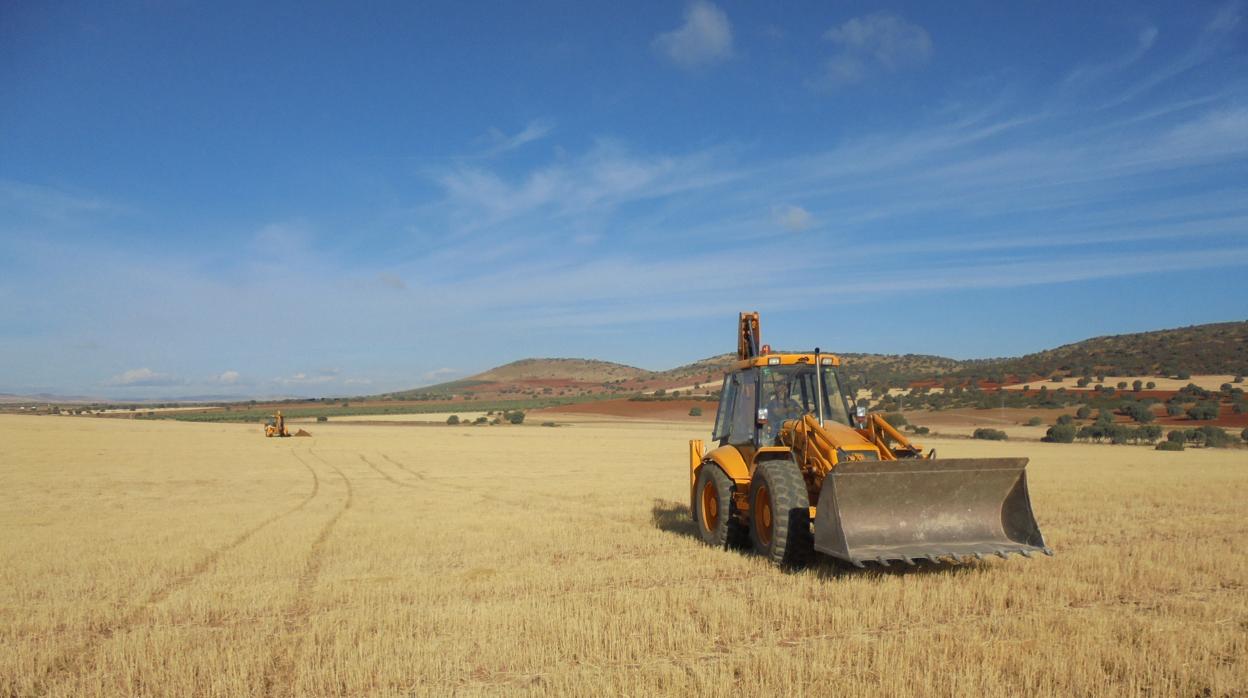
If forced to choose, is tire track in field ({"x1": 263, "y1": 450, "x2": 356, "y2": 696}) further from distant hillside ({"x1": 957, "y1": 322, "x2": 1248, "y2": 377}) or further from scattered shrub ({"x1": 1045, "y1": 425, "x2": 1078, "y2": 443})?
distant hillside ({"x1": 957, "y1": 322, "x2": 1248, "y2": 377})

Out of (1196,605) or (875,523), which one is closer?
(1196,605)

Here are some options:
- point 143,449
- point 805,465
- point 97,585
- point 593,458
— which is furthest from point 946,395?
point 97,585

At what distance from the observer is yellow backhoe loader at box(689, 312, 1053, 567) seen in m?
8.22

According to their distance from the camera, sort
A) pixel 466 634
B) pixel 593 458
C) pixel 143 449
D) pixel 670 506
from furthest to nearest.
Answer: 1. pixel 143 449
2. pixel 593 458
3. pixel 670 506
4. pixel 466 634

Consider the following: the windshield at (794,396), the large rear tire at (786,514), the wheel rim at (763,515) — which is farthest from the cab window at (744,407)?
the large rear tire at (786,514)

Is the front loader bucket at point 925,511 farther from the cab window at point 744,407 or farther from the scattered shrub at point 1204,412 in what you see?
the scattered shrub at point 1204,412

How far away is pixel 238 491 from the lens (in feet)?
61.0

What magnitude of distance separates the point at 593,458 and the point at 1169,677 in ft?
78.9

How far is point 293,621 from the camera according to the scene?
7.13 m

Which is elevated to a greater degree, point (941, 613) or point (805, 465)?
point (805, 465)

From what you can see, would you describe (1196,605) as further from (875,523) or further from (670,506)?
(670,506)

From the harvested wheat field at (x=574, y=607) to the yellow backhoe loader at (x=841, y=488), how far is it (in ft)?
1.14

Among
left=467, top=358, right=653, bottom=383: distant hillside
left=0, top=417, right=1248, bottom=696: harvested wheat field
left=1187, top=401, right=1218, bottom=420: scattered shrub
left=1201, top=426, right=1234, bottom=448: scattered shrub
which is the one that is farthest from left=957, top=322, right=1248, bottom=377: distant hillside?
left=467, top=358, right=653, bottom=383: distant hillside

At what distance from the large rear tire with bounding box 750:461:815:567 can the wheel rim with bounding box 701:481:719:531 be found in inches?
57.4
